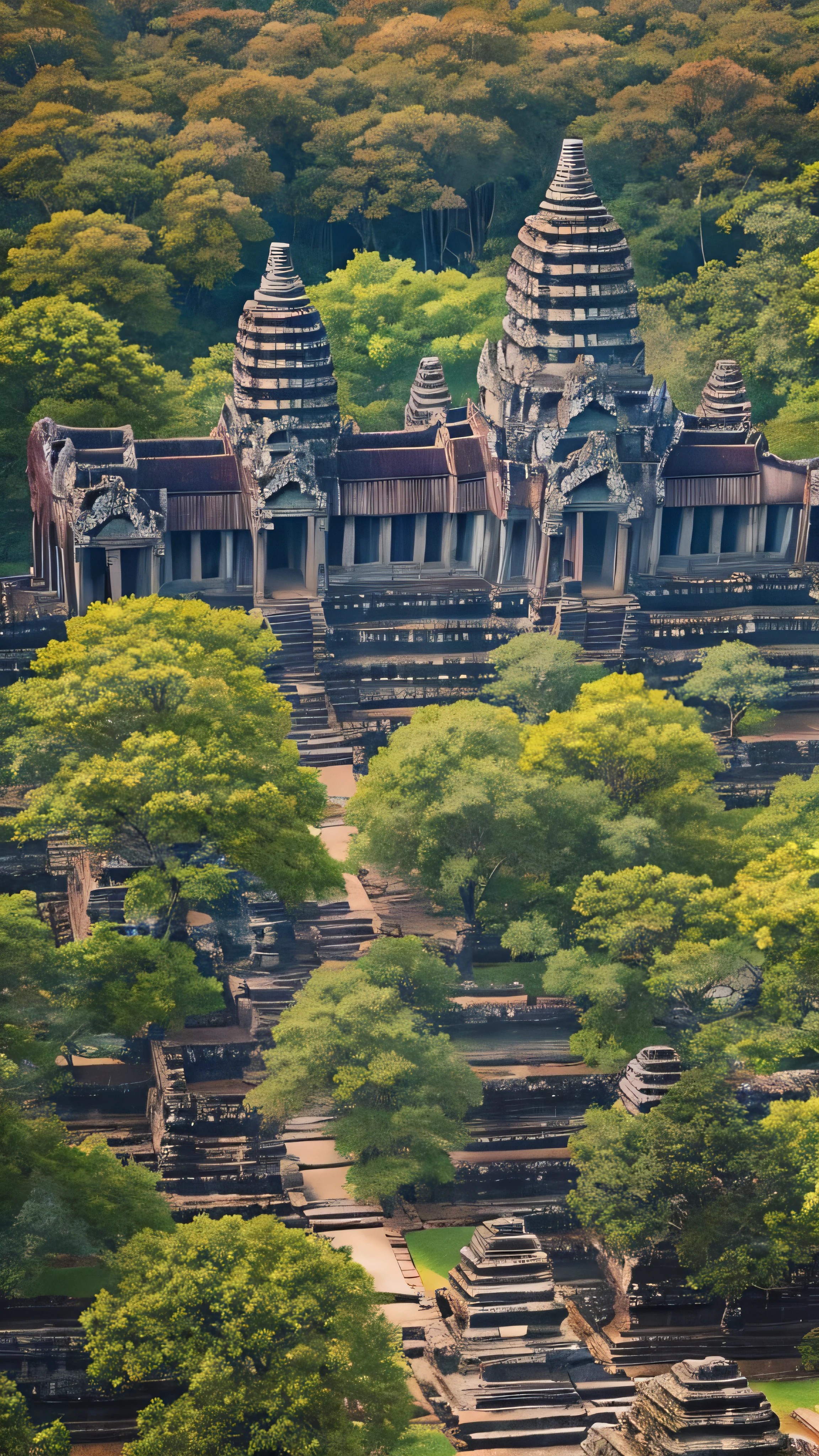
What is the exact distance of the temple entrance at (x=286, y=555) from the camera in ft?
254

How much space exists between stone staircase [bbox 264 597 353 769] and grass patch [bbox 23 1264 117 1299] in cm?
2284

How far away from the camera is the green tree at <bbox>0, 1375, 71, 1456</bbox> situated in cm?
4172

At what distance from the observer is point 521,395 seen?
259ft

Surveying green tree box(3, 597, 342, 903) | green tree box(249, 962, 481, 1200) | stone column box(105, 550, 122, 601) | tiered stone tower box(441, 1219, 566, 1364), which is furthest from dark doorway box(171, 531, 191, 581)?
tiered stone tower box(441, 1219, 566, 1364)

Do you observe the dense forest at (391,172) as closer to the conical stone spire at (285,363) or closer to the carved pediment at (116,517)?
the conical stone spire at (285,363)

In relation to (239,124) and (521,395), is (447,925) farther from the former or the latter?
(239,124)

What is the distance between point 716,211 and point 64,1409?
71.4m

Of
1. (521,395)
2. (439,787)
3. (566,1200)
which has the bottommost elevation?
(566,1200)

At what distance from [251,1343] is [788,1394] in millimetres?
14239

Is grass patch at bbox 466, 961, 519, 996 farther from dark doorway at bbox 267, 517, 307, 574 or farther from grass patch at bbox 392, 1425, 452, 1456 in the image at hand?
grass patch at bbox 392, 1425, 452, 1456

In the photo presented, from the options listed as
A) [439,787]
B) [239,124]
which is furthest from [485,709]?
[239,124]

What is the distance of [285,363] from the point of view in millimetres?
77375

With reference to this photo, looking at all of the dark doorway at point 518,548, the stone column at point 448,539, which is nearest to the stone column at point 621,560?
the dark doorway at point 518,548

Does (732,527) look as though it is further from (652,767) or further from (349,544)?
(652,767)
